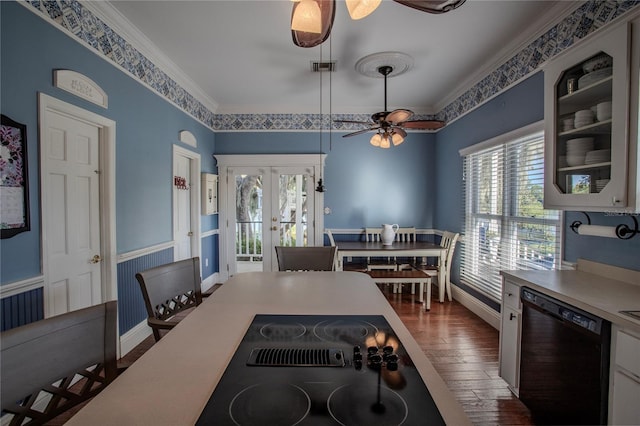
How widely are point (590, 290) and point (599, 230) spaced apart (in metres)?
0.45

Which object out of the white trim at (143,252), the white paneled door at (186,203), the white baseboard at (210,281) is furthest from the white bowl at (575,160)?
the white baseboard at (210,281)

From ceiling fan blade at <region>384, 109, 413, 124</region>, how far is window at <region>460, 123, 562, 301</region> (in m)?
1.08

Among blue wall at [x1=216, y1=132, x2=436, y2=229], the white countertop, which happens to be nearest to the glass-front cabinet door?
the white countertop

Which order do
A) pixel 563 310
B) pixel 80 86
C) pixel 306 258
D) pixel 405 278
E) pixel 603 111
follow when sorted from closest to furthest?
pixel 563 310, pixel 603 111, pixel 80 86, pixel 306 258, pixel 405 278

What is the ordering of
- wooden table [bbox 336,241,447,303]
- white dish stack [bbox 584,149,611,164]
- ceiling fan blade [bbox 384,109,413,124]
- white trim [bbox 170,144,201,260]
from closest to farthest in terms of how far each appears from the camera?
1. white dish stack [bbox 584,149,611,164]
2. ceiling fan blade [bbox 384,109,413,124]
3. wooden table [bbox 336,241,447,303]
4. white trim [bbox 170,144,201,260]

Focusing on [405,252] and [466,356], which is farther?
[405,252]

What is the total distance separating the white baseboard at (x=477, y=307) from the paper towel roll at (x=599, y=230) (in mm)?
1565

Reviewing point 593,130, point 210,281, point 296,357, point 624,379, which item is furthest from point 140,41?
point 624,379

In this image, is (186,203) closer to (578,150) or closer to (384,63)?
(384,63)

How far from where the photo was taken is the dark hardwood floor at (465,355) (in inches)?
77.1

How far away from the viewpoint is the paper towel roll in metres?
1.79

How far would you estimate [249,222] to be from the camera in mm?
5008

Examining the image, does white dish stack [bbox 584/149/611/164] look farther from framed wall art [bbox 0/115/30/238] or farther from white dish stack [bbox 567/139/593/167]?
framed wall art [bbox 0/115/30/238]

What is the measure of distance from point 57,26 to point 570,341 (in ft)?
11.9
